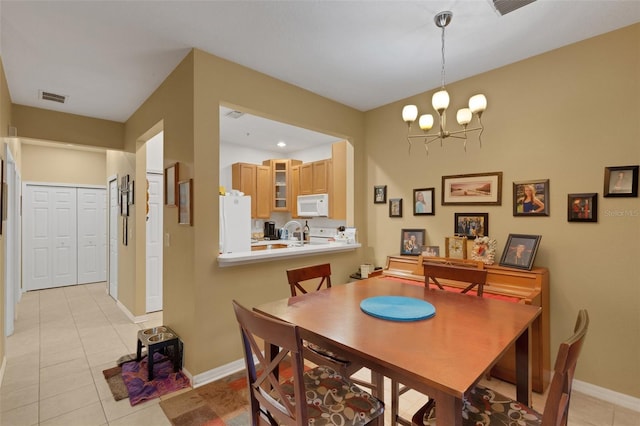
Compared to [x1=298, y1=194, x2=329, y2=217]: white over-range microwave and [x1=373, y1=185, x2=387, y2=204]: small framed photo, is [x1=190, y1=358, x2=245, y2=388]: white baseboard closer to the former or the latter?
[x1=373, y1=185, x2=387, y2=204]: small framed photo

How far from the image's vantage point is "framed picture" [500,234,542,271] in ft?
8.29

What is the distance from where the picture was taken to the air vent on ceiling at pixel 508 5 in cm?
193

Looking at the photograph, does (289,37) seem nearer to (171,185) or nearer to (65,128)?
(171,185)

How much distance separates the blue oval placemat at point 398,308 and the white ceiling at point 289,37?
1892 mm

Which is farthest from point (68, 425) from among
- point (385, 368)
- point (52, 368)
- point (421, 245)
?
point (421, 245)

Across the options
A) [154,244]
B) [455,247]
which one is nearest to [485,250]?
[455,247]

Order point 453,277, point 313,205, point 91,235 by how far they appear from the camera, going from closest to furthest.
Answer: point 453,277
point 313,205
point 91,235

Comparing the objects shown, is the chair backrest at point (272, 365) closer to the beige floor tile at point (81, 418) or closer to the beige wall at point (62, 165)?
the beige floor tile at point (81, 418)

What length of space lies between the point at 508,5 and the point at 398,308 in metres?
2.06

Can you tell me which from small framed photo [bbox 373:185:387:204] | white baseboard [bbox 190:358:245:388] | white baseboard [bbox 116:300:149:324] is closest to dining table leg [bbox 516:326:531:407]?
white baseboard [bbox 190:358:245:388]

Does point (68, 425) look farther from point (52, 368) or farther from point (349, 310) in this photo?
point (349, 310)

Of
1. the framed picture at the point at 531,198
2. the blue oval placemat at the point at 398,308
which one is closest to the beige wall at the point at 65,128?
the blue oval placemat at the point at 398,308

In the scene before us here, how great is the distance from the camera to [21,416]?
2094 mm

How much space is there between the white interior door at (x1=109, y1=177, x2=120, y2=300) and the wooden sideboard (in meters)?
4.97
